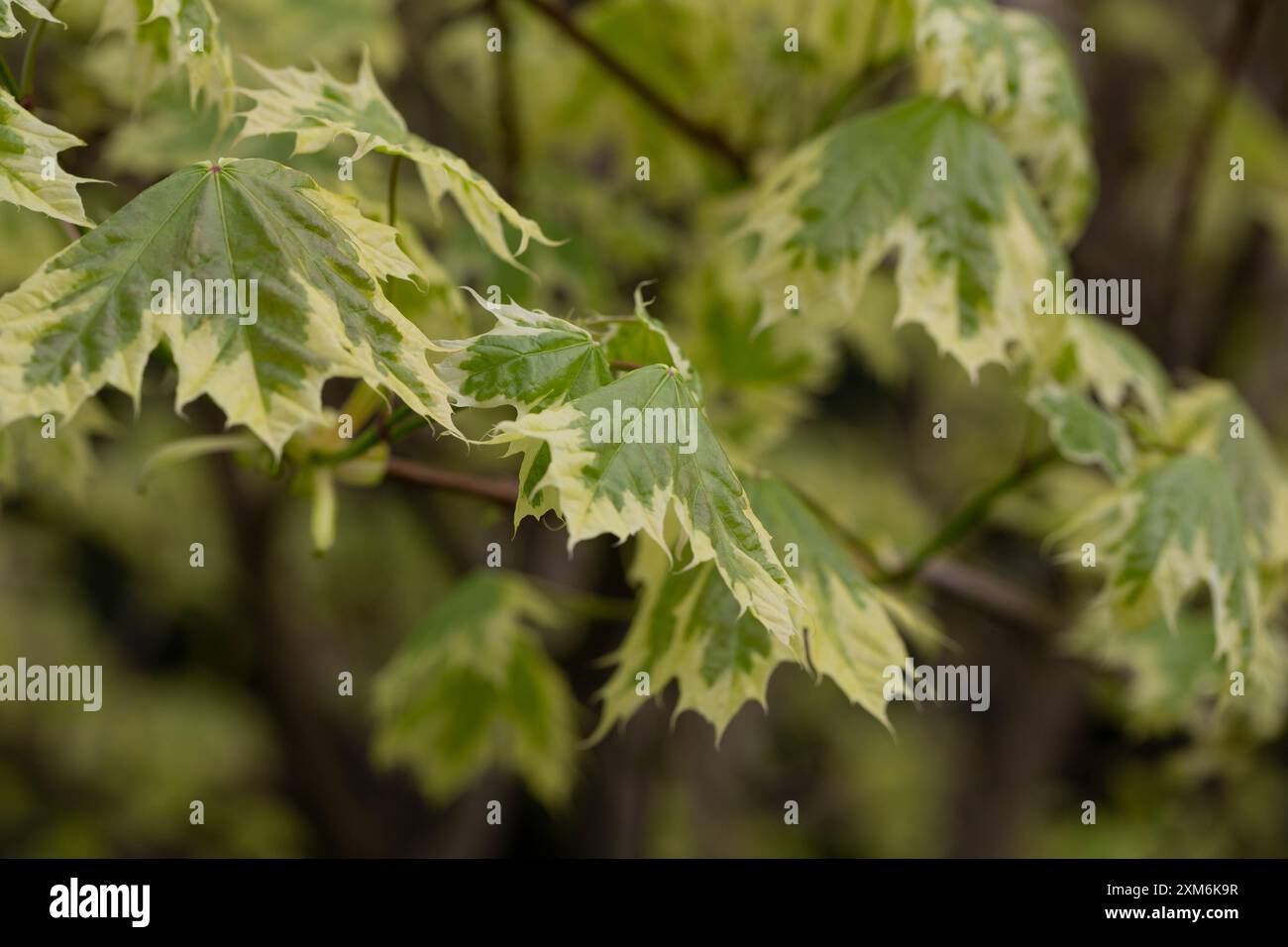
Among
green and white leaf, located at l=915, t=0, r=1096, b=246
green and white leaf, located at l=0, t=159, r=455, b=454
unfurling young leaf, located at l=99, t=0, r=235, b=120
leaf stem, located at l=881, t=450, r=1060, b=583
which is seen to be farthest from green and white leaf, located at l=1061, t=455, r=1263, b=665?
unfurling young leaf, located at l=99, t=0, r=235, b=120

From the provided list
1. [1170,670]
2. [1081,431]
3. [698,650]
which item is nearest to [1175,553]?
[1081,431]

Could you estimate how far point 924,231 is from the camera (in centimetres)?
142

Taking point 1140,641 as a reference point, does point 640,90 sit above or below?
above

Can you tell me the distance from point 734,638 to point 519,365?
1.28 feet

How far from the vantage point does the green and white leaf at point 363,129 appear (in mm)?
1080

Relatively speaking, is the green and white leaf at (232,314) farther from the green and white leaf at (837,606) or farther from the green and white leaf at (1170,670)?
the green and white leaf at (1170,670)

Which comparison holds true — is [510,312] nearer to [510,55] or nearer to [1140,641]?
[510,55]

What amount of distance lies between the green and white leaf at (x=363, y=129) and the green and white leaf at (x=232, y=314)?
99 mm

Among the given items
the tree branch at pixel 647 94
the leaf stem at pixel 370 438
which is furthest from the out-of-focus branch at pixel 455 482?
the tree branch at pixel 647 94

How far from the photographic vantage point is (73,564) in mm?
4523

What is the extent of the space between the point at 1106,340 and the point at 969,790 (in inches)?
99.1

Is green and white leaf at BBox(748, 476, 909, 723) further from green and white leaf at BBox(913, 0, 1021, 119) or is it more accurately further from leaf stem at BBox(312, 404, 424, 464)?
green and white leaf at BBox(913, 0, 1021, 119)

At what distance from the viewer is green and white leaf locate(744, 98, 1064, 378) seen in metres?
1.40
